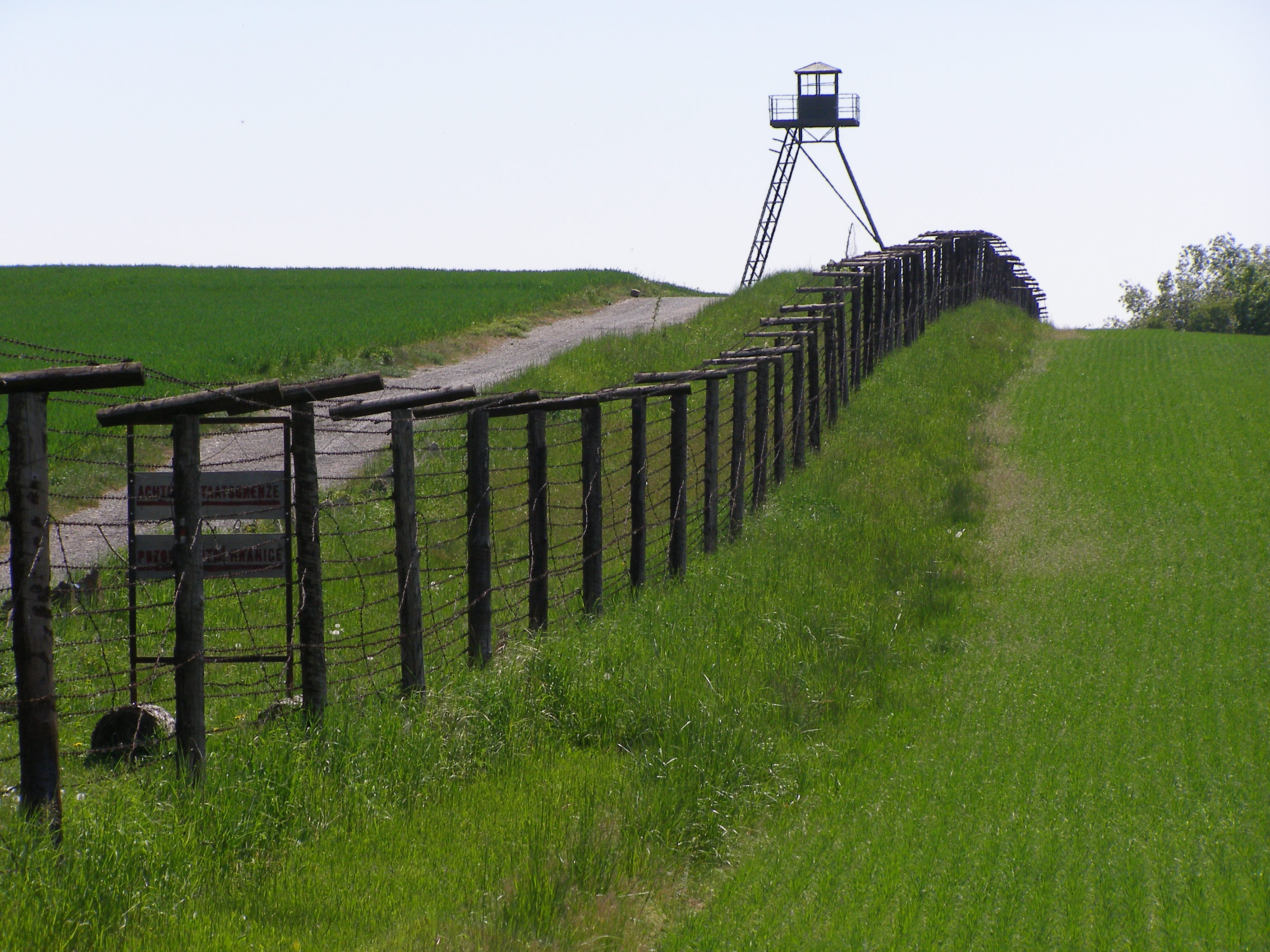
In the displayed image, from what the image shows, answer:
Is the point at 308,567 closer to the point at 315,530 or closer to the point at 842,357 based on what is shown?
the point at 315,530

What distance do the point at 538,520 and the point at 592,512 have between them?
0.72 meters

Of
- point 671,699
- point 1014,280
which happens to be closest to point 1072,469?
point 671,699

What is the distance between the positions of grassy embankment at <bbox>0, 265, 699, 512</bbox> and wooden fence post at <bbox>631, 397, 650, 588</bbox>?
14.8 feet

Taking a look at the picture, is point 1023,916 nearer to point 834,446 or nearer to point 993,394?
point 834,446

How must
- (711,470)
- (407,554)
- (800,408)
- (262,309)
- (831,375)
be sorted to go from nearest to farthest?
(407,554) < (711,470) < (800,408) < (831,375) < (262,309)

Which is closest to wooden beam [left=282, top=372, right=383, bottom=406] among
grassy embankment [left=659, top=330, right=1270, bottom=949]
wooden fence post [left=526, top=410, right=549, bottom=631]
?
wooden fence post [left=526, top=410, right=549, bottom=631]

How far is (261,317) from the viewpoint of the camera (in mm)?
36250

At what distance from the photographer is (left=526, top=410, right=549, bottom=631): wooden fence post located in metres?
8.30

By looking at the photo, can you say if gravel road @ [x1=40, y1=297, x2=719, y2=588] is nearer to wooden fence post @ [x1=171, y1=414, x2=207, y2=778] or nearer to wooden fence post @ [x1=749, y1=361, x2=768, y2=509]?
wooden fence post @ [x1=171, y1=414, x2=207, y2=778]

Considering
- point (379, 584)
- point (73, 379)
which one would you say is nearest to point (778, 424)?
point (379, 584)

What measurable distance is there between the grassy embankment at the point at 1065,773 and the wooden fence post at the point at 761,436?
7.84 ft

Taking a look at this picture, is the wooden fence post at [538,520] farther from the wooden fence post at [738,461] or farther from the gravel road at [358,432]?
the wooden fence post at [738,461]

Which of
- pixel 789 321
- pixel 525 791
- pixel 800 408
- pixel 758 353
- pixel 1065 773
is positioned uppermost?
pixel 789 321

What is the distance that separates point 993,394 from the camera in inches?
811
